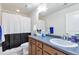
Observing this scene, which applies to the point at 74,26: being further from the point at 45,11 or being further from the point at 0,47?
the point at 0,47

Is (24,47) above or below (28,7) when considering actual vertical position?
below

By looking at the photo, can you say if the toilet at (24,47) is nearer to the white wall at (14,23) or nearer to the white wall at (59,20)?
the white wall at (14,23)

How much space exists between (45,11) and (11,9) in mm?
635

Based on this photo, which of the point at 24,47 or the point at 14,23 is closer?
the point at 14,23

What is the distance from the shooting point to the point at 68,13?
1726 mm

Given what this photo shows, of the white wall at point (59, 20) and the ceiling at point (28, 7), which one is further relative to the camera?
the white wall at point (59, 20)

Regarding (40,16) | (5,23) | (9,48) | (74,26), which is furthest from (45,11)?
(9,48)

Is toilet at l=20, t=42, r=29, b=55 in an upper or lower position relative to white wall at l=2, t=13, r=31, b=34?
lower

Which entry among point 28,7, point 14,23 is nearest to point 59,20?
point 28,7

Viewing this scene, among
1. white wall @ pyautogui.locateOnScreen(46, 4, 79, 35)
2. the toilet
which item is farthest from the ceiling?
the toilet

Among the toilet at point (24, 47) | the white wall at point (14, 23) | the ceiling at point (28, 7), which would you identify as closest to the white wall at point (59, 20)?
the ceiling at point (28, 7)

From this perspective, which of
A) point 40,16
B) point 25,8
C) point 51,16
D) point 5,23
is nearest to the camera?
point 5,23

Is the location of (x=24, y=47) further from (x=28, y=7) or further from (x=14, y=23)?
(x=28, y=7)

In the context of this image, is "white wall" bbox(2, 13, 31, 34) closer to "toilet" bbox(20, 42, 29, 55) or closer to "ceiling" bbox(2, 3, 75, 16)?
"ceiling" bbox(2, 3, 75, 16)
